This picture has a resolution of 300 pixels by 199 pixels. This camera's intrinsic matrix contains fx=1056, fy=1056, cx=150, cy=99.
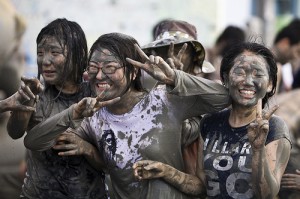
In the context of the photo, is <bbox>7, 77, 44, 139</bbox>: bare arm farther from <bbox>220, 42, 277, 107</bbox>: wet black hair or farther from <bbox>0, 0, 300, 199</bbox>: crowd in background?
<bbox>220, 42, 277, 107</bbox>: wet black hair

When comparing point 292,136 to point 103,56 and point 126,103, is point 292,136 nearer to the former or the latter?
point 126,103

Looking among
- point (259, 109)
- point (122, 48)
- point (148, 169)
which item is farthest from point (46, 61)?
point (259, 109)

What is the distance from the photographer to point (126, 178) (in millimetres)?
6574

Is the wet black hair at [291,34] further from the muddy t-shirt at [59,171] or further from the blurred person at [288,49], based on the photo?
the muddy t-shirt at [59,171]

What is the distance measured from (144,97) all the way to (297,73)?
5736mm

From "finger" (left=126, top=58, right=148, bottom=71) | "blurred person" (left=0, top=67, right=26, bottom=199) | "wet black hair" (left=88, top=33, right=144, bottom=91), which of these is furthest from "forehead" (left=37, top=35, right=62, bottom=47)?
"blurred person" (left=0, top=67, right=26, bottom=199)

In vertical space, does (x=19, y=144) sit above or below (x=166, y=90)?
below

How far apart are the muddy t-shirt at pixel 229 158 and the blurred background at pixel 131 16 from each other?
6.37m

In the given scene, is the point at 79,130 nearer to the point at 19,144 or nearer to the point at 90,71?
→ the point at 90,71

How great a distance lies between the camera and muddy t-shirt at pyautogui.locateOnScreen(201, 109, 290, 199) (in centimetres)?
630

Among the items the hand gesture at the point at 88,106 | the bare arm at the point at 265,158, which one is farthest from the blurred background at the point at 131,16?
the bare arm at the point at 265,158

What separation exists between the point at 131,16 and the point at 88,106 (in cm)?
925

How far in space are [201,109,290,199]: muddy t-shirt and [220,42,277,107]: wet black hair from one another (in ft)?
0.85

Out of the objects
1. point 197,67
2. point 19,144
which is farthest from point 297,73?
point 197,67
